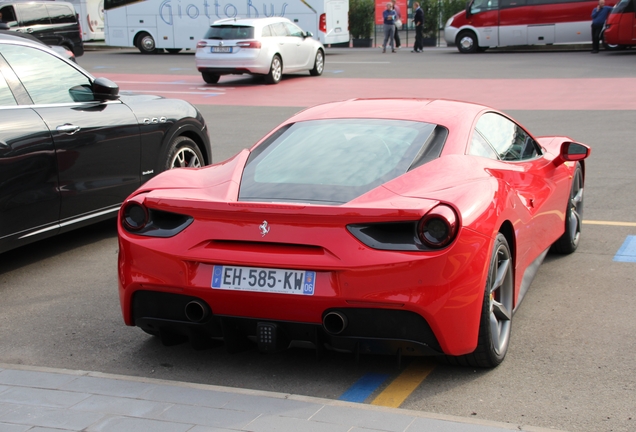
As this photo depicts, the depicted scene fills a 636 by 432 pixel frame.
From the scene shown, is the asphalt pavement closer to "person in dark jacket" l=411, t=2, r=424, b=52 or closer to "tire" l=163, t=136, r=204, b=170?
"tire" l=163, t=136, r=204, b=170

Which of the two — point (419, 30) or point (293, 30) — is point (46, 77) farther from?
point (419, 30)

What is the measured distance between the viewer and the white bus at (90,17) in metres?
39.0

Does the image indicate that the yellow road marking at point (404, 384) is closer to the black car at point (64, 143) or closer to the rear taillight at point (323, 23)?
the black car at point (64, 143)

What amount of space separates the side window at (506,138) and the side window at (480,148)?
0.05 meters

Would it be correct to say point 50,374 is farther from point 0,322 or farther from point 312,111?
point 312,111

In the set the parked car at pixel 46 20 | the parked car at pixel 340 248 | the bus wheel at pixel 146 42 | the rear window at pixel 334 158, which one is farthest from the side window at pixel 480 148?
the bus wheel at pixel 146 42

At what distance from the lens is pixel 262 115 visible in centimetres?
1595

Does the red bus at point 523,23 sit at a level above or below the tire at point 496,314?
above

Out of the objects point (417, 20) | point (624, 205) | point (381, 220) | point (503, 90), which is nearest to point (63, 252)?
point (381, 220)

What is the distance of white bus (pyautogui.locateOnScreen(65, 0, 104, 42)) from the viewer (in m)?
39.0

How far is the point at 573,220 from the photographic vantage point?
6547 millimetres

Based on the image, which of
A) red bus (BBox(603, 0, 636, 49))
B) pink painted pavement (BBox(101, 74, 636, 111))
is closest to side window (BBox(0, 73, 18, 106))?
pink painted pavement (BBox(101, 74, 636, 111))

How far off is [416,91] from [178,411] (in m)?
16.0

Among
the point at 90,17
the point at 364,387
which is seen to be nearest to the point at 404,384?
the point at 364,387
